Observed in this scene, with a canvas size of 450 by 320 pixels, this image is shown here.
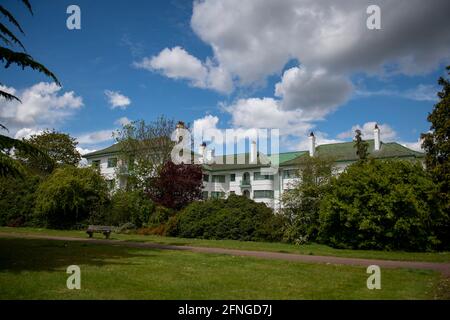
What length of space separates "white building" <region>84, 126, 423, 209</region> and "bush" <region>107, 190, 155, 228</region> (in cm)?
1192

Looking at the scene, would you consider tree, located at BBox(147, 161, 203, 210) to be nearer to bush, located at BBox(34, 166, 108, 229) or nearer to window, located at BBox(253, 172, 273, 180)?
bush, located at BBox(34, 166, 108, 229)

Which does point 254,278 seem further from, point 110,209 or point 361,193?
point 110,209

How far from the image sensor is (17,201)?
129ft

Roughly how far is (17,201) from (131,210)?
12.4 m

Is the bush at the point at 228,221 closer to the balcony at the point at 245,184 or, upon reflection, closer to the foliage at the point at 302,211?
the foliage at the point at 302,211

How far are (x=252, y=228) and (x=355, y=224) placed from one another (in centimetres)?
763

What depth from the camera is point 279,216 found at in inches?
1062

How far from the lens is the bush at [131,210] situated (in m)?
36.0

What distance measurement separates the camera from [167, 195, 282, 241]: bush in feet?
88.6

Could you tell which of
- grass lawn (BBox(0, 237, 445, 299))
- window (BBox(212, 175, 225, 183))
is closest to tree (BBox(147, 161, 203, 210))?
grass lawn (BBox(0, 237, 445, 299))

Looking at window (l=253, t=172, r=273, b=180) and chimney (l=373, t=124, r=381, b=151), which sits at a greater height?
chimney (l=373, t=124, r=381, b=151)
